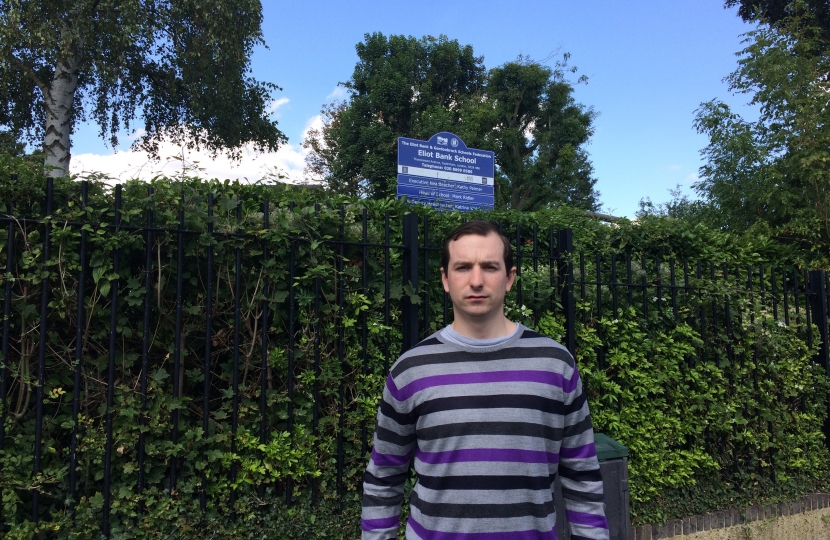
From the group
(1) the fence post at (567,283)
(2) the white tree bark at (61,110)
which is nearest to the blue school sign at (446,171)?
(1) the fence post at (567,283)

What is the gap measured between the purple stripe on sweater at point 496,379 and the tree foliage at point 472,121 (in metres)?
23.3

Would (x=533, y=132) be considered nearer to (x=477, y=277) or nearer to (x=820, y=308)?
(x=820, y=308)

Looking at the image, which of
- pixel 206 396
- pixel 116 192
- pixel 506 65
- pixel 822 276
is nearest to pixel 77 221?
pixel 116 192

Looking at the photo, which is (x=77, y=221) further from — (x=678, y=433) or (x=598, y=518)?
(x=678, y=433)

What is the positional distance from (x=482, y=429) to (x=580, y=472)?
0.37 meters

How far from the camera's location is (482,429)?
171cm

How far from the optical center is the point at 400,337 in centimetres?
394

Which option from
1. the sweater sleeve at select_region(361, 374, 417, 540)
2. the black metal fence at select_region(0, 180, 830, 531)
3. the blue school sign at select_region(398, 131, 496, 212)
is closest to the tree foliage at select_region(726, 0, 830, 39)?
the blue school sign at select_region(398, 131, 496, 212)

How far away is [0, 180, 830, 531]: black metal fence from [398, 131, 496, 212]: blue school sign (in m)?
8.91

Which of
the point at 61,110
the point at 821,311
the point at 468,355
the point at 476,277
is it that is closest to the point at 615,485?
the point at 468,355

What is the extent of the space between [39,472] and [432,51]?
29.2 metres

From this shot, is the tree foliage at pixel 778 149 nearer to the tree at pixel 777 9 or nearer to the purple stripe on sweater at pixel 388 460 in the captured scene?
the tree at pixel 777 9

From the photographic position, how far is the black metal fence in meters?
2.99

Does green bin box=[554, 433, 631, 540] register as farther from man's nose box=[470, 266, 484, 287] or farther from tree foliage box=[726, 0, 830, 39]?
tree foliage box=[726, 0, 830, 39]
